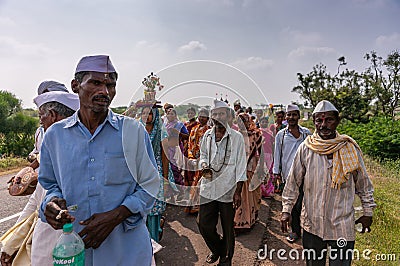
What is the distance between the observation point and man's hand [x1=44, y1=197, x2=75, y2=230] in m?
1.52

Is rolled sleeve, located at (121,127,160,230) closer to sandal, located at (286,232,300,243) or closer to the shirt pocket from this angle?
the shirt pocket

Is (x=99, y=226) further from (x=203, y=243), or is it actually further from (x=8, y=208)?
(x=8, y=208)

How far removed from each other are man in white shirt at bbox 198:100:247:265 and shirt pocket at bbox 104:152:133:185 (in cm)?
200

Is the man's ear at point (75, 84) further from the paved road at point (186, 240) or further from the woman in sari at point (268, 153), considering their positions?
the woman in sari at point (268, 153)

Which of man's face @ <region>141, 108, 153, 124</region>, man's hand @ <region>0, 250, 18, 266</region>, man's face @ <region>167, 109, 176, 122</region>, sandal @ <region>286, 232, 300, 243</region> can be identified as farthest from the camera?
man's face @ <region>167, 109, 176, 122</region>

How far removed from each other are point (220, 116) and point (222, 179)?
28.0 inches

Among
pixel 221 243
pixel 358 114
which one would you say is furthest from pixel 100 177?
pixel 358 114

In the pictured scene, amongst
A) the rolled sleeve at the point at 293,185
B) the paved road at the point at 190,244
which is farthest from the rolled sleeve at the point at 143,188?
the paved road at the point at 190,244

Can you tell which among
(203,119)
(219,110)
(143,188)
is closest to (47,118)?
(143,188)

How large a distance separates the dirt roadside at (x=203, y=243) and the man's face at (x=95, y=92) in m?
2.81

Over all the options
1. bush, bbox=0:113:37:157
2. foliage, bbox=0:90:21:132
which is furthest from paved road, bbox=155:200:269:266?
foliage, bbox=0:90:21:132

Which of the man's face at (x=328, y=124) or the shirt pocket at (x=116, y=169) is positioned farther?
the man's face at (x=328, y=124)

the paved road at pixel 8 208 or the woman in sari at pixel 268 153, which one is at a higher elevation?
the woman in sari at pixel 268 153

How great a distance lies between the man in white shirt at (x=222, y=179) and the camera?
357 centimetres
